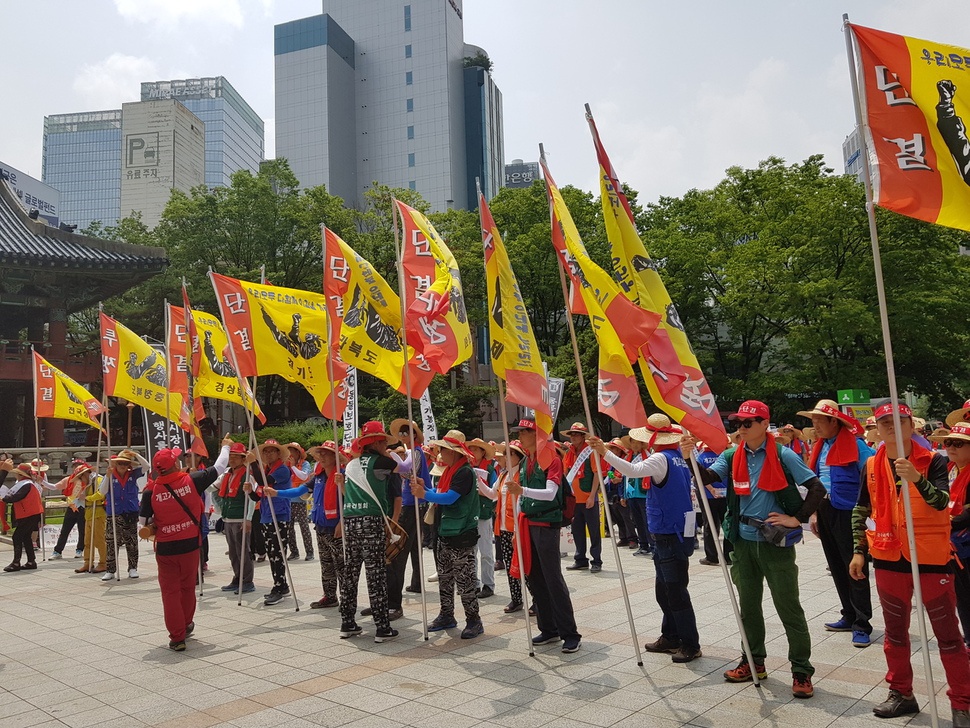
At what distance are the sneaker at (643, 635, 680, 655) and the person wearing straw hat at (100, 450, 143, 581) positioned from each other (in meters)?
9.23

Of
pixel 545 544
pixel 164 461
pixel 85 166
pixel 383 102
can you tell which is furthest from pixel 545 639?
pixel 85 166

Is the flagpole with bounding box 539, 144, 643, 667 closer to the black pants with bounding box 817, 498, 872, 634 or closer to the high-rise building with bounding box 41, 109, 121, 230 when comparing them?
the black pants with bounding box 817, 498, 872, 634

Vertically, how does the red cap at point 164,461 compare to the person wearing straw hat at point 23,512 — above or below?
above

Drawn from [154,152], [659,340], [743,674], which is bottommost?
[743,674]

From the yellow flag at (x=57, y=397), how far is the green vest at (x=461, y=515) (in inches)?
402

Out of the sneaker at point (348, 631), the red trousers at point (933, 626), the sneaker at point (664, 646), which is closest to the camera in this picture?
the red trousers at point (933, 626)

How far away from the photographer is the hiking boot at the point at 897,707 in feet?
15.9

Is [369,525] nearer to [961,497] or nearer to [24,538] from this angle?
[961,497]

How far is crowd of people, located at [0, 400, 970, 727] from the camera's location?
4949 millimetres

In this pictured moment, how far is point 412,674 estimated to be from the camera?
6.33 meters

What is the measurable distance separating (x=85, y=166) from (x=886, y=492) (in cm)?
14118

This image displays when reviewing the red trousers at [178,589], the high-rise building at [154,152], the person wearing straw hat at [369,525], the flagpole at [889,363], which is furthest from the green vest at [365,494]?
the high-rise building at [154,152]

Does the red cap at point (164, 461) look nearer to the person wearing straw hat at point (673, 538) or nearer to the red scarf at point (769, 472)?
the person wearing straw hat at point (673, 538)

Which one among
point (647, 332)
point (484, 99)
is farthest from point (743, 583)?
point (484, 99)
